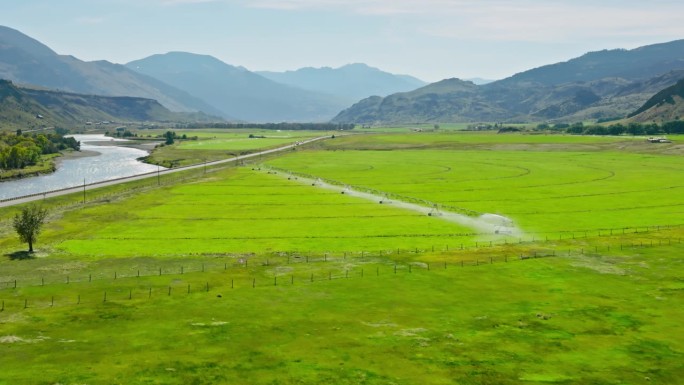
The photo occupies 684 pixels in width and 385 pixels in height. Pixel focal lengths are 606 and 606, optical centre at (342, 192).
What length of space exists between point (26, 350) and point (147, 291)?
1955 cm

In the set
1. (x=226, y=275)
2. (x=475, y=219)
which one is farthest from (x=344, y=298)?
(x=475, y=219)

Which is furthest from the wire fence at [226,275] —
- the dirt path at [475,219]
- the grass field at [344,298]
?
the dirt path at [475,219]

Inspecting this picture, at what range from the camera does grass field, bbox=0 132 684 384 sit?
52.0 metres

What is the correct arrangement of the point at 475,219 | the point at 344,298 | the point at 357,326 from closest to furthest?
1. the point at 357,326
2. the point at 344,298
3. the point at 475,219

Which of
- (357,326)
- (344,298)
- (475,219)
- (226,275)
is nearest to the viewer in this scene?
(357,326)

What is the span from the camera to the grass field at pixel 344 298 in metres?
52.0

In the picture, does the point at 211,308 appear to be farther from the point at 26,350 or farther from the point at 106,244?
the point at 106,244

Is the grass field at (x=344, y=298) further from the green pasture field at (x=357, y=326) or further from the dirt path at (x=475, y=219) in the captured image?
the dirt path at (x=475, y=219)

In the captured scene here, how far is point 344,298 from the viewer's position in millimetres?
71438

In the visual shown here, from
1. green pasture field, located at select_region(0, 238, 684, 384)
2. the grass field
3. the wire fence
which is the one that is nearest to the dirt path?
the grass field

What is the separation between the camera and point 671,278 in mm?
78688

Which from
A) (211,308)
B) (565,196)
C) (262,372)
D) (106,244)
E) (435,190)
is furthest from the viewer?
(435,190)

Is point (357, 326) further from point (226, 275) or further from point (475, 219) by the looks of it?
point (475, 219)

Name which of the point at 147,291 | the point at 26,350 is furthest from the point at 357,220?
the point at 26,350
